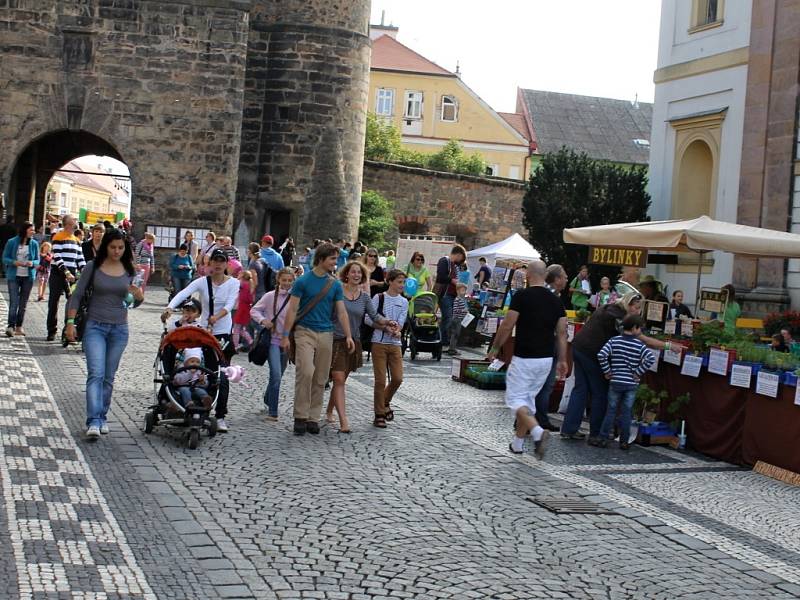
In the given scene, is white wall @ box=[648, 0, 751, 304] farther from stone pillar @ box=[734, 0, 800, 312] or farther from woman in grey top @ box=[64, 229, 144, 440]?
woman in grey top @ box=[64, 229, 144, 440]

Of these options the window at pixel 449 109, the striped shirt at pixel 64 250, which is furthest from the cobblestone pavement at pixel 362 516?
the window at pixel 449 109

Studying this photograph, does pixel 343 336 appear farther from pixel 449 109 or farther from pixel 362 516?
pixel 449 109

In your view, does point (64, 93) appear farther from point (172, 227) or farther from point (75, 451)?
point (75, 451)

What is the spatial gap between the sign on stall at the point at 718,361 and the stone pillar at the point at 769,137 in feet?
29.7

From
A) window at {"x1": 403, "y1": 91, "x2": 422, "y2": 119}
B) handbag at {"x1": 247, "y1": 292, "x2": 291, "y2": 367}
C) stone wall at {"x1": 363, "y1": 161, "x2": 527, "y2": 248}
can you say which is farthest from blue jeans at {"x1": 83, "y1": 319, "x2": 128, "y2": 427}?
window at {"x1": 403, "y1": 91, "x2": 422, "y2": 119}

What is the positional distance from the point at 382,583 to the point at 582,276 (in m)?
16.7

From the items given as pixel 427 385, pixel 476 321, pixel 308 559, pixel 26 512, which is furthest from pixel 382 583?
pixel 476 321

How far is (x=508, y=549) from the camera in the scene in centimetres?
746

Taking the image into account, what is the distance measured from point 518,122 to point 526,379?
67.0 metres

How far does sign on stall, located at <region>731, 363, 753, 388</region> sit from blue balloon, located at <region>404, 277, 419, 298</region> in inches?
365

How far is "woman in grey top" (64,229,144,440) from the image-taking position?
1012 cm

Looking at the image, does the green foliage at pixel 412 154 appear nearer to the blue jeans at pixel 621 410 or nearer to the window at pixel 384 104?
the window at pixel 384 104

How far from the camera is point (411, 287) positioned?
20.3 meters

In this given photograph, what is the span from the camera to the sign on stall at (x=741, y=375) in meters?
11.3
